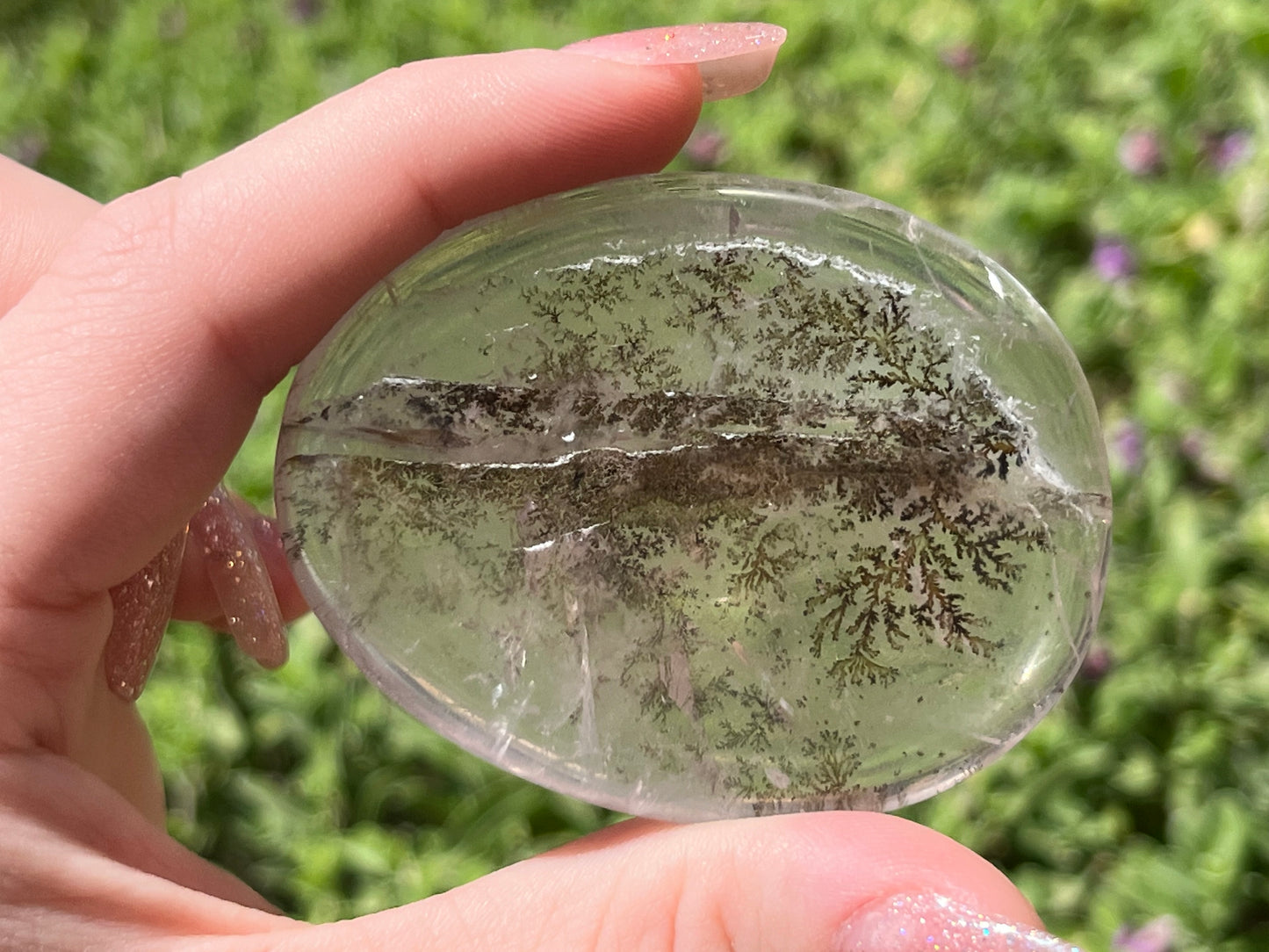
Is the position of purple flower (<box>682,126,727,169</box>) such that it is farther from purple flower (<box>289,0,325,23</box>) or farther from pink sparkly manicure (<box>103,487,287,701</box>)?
pink sparkly manicure (<box>103,487,287,701</box>)

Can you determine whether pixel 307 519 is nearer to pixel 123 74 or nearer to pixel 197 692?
pixel 197 692

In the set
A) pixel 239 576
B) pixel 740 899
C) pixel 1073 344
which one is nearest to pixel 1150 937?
pixel 740 899

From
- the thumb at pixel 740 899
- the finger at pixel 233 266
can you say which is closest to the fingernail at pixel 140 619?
the finger at pixel 233 266

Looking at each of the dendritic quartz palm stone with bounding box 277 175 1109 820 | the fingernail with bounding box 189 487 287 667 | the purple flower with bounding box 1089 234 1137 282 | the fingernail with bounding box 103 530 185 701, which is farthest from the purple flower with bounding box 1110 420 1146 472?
the fingernail with bounding box 103 530 185 701

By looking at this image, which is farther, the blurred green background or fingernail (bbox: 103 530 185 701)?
the blurred green background

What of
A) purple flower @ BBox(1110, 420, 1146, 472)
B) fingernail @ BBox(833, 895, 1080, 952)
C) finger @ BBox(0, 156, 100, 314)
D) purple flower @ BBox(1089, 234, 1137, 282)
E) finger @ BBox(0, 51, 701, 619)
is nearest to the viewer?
fingernail @ BBox(833, 895, 1080, 952)

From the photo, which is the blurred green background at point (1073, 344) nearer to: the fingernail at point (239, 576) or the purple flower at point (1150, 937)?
the purple flower at point (1150, 937)


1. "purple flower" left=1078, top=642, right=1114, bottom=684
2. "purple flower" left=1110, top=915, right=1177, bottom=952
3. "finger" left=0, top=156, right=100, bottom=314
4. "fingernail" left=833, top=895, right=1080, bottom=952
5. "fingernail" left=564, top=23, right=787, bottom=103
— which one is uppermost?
"fingernail" left=564, top=23, right=787, bottom=103
